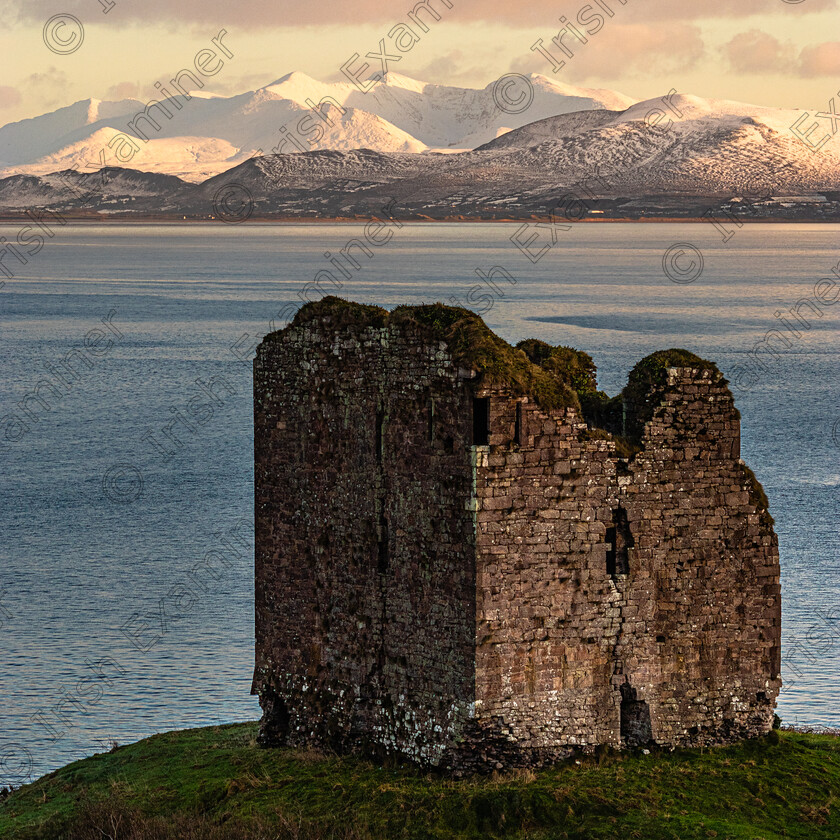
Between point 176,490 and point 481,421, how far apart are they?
41.1 metres

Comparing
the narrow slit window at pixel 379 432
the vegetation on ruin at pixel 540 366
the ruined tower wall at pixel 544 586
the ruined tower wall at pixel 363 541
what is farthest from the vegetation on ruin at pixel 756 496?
the narrow slit window at pixel 379 432

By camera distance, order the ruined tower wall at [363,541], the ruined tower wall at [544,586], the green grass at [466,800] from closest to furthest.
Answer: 1. the green grass at [466,800]
2. the ruined tower wall at [544,586]
3. the ruined tower wall at [363,541]

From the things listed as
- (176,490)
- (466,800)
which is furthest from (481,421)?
(176,490)

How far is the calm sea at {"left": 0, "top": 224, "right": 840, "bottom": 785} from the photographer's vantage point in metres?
34.6

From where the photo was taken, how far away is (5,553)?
50.0m

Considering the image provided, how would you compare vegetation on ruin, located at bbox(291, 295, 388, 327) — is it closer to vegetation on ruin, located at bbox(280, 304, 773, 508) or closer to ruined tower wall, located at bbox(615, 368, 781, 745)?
vegetation on ruin, located at bbox(280, 304, 773, 508)

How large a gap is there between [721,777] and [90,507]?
4014 cm

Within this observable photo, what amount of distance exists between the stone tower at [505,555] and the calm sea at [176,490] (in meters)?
9.98

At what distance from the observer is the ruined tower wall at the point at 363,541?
807 inches

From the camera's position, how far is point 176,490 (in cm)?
5988

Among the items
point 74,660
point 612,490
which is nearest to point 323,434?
point 612,490

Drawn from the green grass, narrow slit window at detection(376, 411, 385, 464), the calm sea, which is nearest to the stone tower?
narrow slit window at detection(376, 411, 385, 464)

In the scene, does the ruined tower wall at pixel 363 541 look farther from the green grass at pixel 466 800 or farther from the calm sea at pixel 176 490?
the calm sea at pixel 176 490

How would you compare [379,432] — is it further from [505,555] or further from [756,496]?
[756,496]
